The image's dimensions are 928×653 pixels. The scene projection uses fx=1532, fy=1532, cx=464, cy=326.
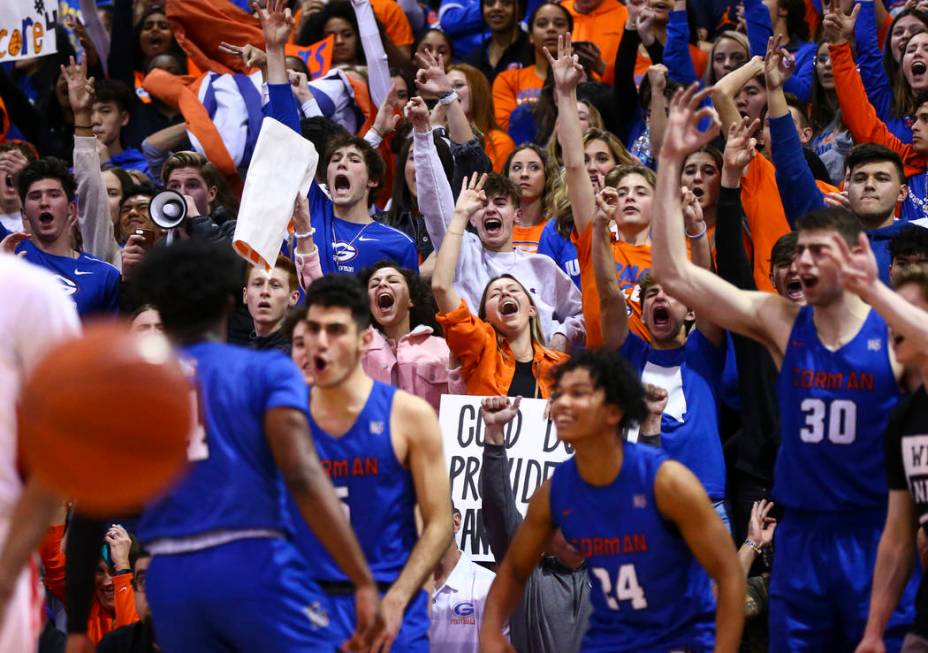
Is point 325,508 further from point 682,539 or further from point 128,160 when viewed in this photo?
point 128,160

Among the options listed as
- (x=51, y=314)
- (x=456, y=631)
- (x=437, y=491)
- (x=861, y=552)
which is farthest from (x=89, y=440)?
(x=456, y=631)

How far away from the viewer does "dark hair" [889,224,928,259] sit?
6.82m

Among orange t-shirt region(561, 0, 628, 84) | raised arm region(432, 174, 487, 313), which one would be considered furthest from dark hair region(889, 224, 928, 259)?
orange t-shirt region(561, 0, 628, 84)

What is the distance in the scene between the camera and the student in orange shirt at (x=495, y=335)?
7.95 m

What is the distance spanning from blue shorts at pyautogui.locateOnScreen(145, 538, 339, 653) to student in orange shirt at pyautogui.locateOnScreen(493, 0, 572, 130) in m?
7.16

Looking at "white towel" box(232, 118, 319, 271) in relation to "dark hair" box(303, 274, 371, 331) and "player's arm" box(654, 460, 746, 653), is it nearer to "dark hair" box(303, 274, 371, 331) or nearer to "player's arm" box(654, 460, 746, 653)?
"dark hair" box(303, 274, 371, 331)

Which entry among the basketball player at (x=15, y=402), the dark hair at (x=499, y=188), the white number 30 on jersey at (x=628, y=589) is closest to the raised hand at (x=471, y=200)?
the dark hair at (x=499, y=188)

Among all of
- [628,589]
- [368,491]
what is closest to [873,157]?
[628,589]

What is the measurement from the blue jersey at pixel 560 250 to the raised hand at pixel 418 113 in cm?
106

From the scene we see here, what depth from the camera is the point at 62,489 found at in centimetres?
377

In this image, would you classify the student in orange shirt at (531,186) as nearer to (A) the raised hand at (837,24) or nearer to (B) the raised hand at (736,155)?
(A) the raised hand at (837,24)

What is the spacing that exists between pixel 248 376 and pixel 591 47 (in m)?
7.40

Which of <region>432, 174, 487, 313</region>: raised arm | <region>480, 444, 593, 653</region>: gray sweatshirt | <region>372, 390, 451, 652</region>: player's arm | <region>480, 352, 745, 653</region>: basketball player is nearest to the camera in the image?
<region>372, 390, 451, 652</region>: player's arm

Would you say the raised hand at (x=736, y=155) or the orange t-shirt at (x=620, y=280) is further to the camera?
the orange t-shirt at (x=620, y=280)
